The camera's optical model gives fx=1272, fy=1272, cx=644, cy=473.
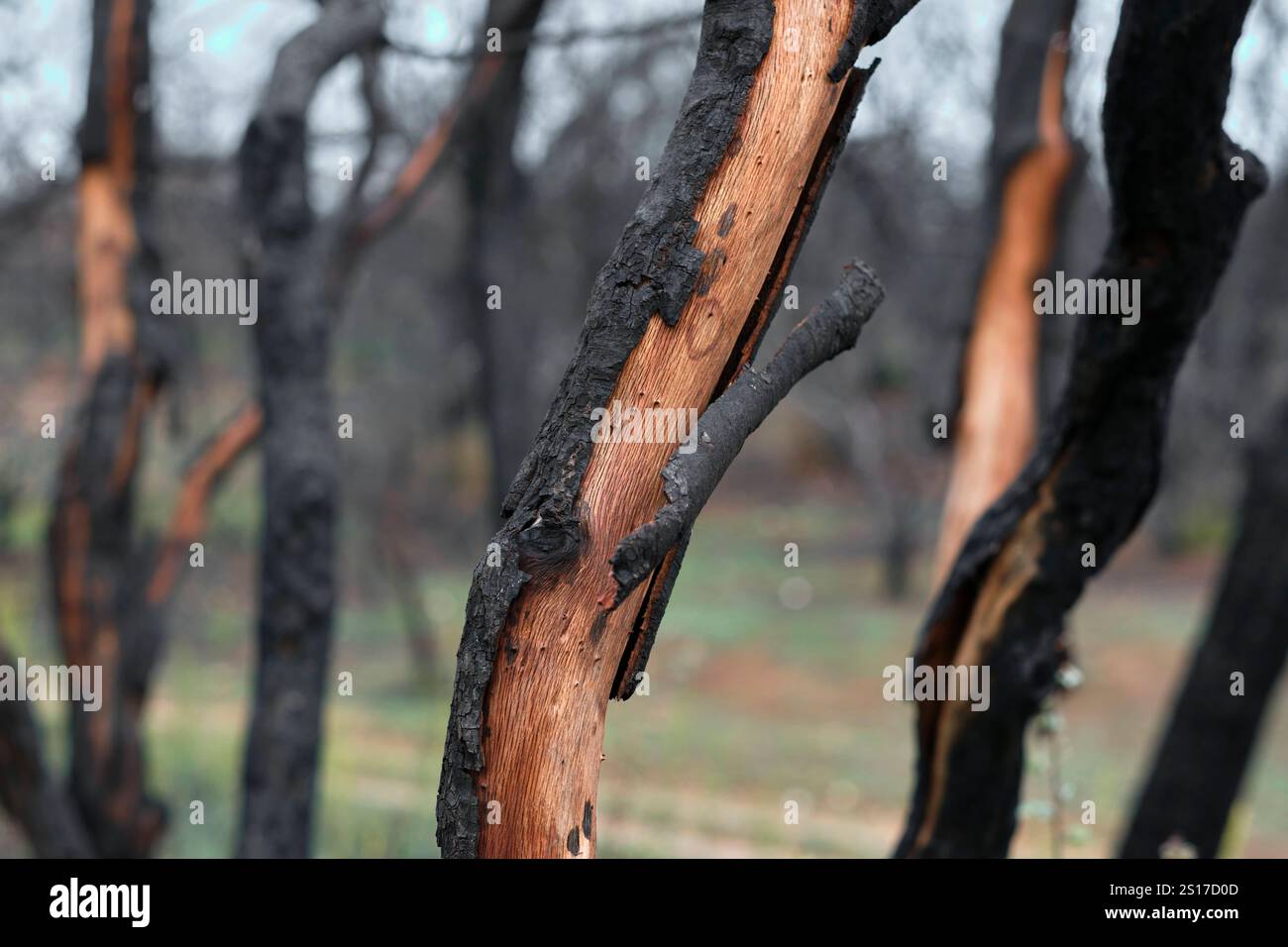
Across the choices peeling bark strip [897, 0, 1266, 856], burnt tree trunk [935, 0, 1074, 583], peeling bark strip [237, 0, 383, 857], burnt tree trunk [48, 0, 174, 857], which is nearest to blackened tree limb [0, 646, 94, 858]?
burnt tree trunk [48, 0, 174, 857]

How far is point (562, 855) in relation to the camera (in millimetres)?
1679

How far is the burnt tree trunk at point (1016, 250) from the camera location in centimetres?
496

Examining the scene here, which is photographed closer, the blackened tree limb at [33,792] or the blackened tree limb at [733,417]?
the blackened tree limb at [733,417]

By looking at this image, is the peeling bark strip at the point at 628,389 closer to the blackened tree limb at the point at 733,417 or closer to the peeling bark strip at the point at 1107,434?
the blackened tree limb at the point at 733,417

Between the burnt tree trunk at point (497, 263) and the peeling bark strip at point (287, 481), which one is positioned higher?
the burnt tree trunk at point (497, 263)

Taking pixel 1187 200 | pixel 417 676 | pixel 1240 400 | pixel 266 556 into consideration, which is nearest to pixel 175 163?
pixel 266 556

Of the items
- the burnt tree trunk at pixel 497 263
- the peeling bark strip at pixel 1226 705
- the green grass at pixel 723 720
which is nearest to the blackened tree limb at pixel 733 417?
the green grass at pixel 723 720

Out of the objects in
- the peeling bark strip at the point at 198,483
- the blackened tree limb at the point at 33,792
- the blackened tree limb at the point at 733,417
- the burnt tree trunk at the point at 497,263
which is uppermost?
the burnt tree trunk at the point at 497,263

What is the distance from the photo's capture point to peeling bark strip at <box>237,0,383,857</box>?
3.96 m

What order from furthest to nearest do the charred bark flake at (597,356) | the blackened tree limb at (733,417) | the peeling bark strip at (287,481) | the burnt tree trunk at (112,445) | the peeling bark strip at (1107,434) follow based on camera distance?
the burnt tree trunk at (112,445) < the peeling bark strip at (287,481) < the peeling bark strip at (1107,434) < the charred bark flake at (597,356) < the blackened tree limb at (733,417)

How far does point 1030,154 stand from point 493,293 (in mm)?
2653

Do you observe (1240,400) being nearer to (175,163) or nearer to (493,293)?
(493,293)

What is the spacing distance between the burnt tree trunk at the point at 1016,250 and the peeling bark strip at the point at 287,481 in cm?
252
